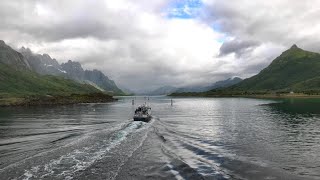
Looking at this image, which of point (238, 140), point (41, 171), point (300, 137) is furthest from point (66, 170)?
point (300, 137)

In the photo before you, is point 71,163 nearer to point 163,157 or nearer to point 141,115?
point 163,157

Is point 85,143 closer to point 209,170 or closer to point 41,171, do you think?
point 41,171

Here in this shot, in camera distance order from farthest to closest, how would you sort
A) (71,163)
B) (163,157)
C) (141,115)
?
(141,115) < (163,157) < (71,163)

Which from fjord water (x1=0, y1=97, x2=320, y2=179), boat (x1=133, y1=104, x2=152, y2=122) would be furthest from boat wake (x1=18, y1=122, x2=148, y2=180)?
boat (x1=133, y1=104, x2=152, y2=122)

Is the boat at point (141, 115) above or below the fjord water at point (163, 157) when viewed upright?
above

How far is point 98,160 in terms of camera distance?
146 ft

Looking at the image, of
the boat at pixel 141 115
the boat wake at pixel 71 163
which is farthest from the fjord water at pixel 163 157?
the boat at pixel 141 115

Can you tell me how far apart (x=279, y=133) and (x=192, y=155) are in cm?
Result: 3535

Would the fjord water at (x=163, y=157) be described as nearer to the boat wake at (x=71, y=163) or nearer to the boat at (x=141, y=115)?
the boat wake at (x=71, y=163)

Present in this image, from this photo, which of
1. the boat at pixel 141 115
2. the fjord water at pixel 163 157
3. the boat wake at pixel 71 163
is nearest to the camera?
the boat wake at pixel 71 163

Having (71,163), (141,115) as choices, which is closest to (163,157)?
(71,163)

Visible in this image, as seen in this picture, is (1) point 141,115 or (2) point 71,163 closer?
(2) point 71,163

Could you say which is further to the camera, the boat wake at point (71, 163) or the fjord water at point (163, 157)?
the fjord water at point (163, 157)

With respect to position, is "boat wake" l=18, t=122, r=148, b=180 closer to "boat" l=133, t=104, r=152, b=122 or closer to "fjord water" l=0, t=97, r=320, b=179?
"fjord water" l=0, t=97, r=320, b=179
